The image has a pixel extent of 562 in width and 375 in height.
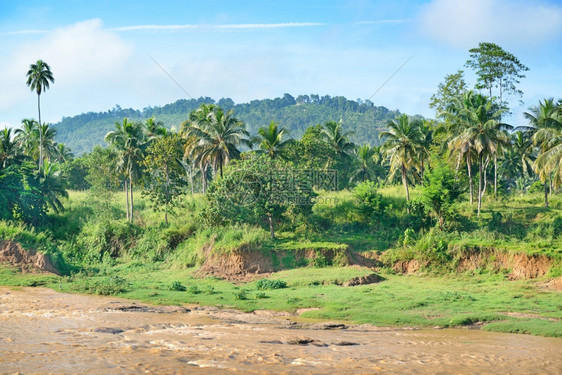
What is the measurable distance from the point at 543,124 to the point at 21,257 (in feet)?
113

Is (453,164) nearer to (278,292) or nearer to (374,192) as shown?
(374,192)

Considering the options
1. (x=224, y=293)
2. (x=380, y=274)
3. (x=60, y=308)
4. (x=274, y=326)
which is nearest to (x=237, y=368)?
(x=274, y=326)

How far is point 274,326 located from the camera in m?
20.8

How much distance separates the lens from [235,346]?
16.1 meters

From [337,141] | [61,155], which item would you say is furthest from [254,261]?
[61,155]

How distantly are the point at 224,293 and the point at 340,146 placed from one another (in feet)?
123

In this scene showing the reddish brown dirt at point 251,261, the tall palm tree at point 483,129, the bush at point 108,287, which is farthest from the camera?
the tall palm tree at point 483,129

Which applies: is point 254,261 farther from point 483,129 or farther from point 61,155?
point 61,155

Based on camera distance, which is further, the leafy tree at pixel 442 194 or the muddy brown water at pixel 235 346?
the leafy tree at pixel 442 194

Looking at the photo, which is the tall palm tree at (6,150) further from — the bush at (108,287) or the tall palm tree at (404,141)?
the tall palm tree at (404,141)

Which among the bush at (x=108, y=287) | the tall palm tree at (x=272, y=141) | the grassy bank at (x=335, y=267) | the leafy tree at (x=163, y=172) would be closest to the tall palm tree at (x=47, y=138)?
the grassy bank at (x=335, y=267)

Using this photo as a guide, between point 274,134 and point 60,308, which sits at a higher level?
point 274,134

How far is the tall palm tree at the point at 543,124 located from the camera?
37469 mm

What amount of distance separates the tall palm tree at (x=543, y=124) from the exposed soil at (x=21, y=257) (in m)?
30.8
